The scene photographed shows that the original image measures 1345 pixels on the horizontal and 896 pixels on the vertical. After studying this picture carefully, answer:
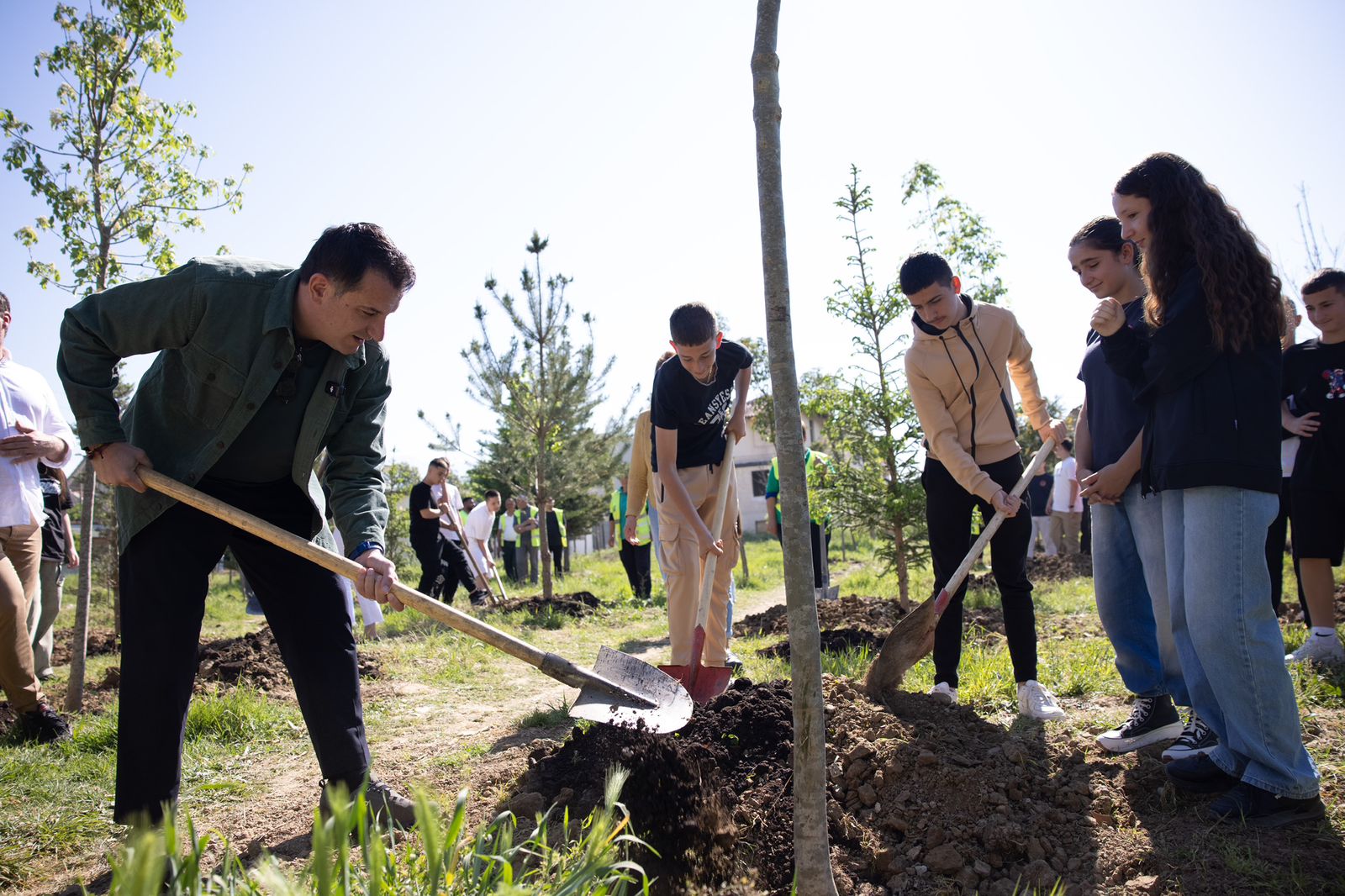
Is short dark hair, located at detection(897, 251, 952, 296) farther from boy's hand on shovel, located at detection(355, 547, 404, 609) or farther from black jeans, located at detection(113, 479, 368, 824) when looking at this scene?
black jeans, located at detection(113, 479, 368, 824)

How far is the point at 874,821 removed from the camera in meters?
2.63

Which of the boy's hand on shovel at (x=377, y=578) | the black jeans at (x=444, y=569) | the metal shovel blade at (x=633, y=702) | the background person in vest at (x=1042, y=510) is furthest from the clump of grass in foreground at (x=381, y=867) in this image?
the background person in vest at (x=1042, y=510)

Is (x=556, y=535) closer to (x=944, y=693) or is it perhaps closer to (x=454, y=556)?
(x=454, y=556)

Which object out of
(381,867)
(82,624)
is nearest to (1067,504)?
(82,624)

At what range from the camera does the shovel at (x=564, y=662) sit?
104 inches

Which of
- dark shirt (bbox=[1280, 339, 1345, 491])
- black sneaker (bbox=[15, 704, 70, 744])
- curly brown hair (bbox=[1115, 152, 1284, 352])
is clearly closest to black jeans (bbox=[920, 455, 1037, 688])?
curly brown hair (bbox=[1115, 152, 1284, 352])

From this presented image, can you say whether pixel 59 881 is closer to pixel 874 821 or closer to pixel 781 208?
pixel 874 821

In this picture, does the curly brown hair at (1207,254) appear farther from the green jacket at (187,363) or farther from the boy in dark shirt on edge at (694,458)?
the green jacket at (187,363)

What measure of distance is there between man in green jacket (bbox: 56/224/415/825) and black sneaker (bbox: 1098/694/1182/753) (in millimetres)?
2589

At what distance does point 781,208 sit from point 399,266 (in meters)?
1.27

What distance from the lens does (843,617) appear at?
283 inches

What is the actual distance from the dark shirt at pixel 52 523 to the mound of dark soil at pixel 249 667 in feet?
3.51

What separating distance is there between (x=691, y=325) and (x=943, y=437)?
50.5 inches

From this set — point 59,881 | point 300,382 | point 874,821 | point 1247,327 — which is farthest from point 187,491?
point 1247,327
